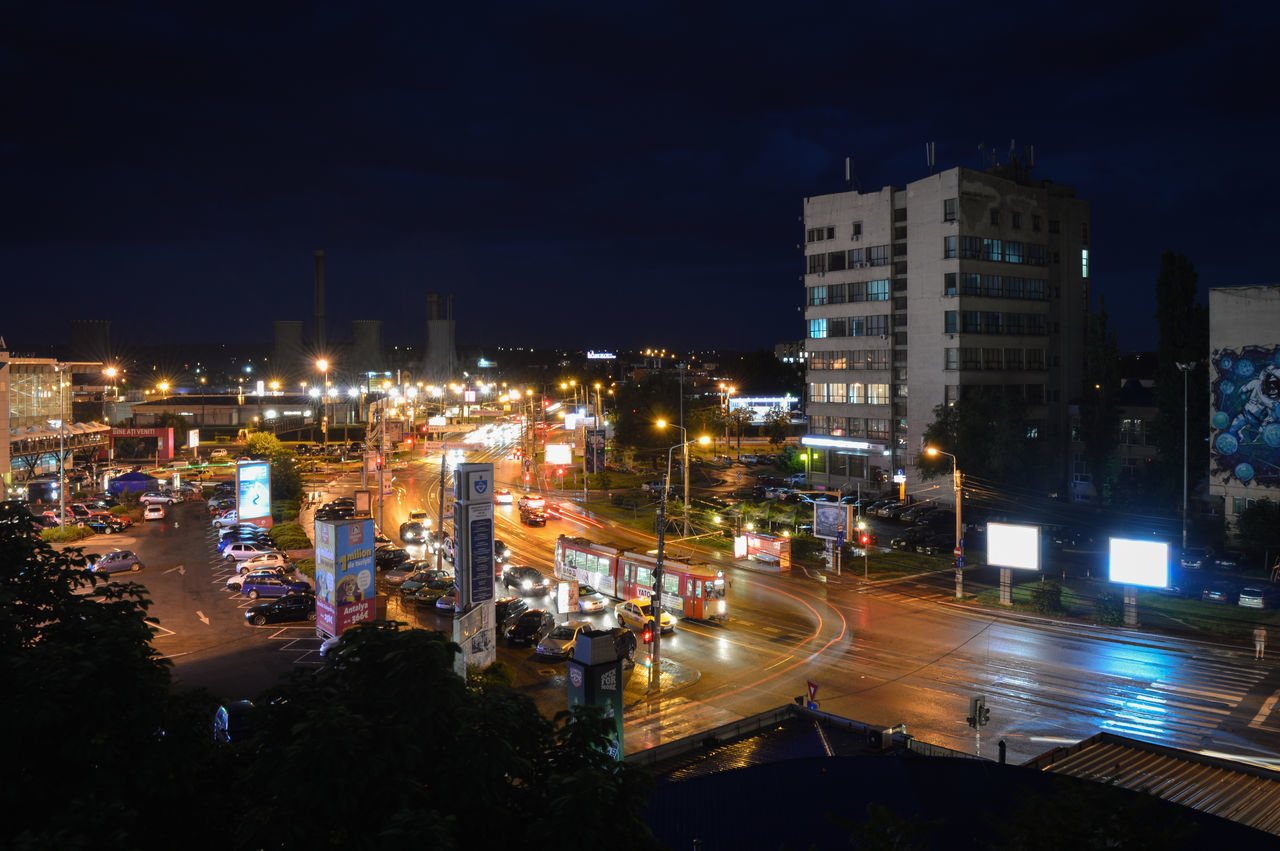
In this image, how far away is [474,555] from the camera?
26.1m

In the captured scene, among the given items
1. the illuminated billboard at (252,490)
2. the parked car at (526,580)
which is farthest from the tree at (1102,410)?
the illuminated billboard at (252,490)

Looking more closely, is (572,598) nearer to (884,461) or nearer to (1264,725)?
(1264,725)

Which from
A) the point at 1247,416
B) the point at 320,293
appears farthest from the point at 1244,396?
the point at 320,293

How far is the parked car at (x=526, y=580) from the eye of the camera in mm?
38250

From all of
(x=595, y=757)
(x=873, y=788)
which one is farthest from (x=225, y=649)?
(x=595, y=757)

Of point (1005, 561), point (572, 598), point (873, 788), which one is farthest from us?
point (1005, 561)

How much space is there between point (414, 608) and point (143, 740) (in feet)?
99.3

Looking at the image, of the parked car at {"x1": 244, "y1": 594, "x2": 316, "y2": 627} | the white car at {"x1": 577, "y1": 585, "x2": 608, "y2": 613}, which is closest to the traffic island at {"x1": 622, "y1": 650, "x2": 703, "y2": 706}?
the white car at {"x1": 577, "y1": 585, "x2": 608, "y2": 613}

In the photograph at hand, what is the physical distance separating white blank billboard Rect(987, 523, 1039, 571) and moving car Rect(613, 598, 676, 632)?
14581 millimetres

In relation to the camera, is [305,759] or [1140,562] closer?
[305,759]

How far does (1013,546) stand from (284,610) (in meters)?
30.7

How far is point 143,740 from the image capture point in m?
7.69

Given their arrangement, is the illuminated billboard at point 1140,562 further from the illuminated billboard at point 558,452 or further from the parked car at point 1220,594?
the illuminated billboard at point 558,452

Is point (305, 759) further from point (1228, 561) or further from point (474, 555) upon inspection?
point (1228, 561)
